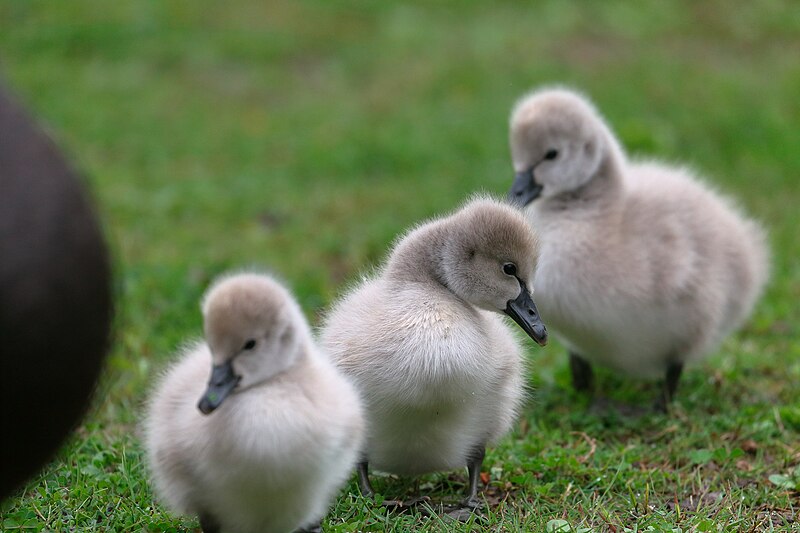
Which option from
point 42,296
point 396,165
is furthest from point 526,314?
point 396,165

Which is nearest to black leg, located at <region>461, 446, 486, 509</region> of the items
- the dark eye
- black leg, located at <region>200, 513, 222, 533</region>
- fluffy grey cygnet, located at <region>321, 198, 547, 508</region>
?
fluffy grey cygnet, located at <region>321, 198, 547, 508</region>

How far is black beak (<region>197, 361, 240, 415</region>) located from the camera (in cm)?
353

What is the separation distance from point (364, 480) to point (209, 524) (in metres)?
0.87

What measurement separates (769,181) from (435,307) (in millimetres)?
6553

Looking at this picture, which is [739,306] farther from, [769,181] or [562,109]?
[769,181]

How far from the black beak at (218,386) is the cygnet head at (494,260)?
1.18 meters

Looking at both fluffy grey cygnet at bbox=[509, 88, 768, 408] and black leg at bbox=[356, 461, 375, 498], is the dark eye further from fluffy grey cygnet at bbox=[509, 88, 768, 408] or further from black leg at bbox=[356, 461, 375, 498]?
fluffy grey cygnet at bbox=[509, 88, 768, 408]

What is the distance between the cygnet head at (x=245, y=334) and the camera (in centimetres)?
363

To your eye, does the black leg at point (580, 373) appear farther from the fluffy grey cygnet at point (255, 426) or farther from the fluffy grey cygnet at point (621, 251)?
the fluffy grey cygnet at point (255, 426)

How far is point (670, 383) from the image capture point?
5.97 metres

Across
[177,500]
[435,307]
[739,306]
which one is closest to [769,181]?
[739,306]

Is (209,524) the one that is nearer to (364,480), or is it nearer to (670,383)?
(364,480)

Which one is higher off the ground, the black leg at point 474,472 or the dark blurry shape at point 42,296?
the dark blurry shape at point 42,296

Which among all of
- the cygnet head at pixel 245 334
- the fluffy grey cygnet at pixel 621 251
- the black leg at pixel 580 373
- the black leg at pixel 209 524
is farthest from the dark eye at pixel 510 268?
the black leg at pixel 580 373
